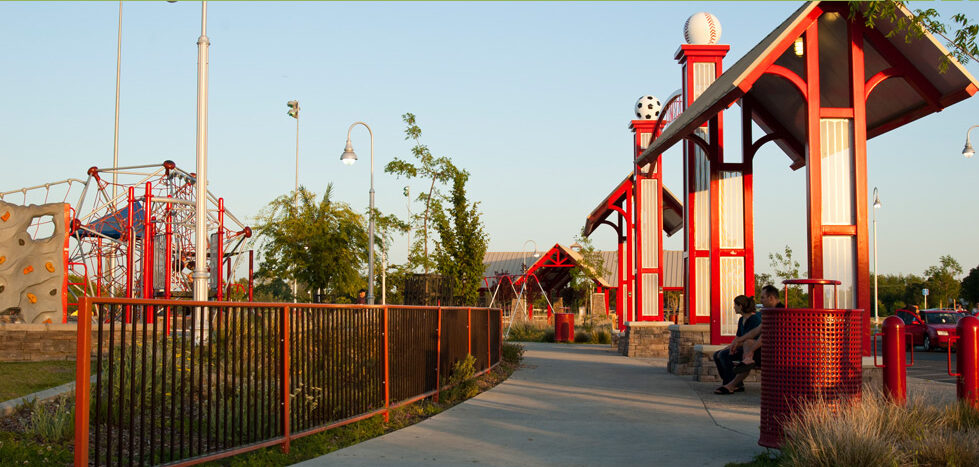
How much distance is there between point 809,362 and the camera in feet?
24.7

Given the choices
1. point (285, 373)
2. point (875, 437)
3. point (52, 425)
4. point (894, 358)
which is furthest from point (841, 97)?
point (52, 425)

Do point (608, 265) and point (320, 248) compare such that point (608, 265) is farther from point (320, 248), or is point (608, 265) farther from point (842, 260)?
point (842, 260)

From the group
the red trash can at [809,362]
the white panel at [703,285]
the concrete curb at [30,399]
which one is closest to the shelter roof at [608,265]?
the white panel at [703,285]

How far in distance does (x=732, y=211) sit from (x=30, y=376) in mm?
12040

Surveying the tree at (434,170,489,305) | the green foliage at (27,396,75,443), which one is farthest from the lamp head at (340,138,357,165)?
the green foliage at (27,396,75,443)

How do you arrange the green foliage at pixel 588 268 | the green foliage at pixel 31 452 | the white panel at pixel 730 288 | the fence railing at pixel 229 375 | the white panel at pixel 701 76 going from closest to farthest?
the fence railing at pixel 229 375 < the green foliage at pixel 31 452 < the white panel at pixel 730 288 < the white panel at pixel 701 76 < the green foliage at pixel 588 268

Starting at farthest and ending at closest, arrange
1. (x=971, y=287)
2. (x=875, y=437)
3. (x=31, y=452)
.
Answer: (x=971, y=287)
(x=31, y=452)
(x=875, y=437)

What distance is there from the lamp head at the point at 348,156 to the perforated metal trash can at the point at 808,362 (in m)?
19.4

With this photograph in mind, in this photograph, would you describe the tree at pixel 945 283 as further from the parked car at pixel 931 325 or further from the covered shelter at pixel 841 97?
the covered shelter at pixel 841 97

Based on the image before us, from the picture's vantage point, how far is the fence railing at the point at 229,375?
6.14 meters

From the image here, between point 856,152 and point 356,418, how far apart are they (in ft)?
26.4

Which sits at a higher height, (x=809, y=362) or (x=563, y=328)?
(x=809, y=362)

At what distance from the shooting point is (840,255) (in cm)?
1266

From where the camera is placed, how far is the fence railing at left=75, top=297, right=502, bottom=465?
614 centimetres
